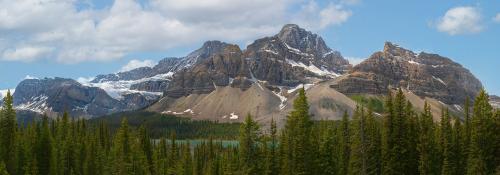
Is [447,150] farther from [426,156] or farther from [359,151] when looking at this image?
[359,151]

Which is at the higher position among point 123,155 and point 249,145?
point 249,145

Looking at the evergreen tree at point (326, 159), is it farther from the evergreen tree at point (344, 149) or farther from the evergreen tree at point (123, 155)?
the evergreen tree at point (123, 155)

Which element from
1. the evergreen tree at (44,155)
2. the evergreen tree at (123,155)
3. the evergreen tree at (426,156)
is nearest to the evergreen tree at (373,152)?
the evergreen tree at (426,156)

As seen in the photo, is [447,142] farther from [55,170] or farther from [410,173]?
[55,170]

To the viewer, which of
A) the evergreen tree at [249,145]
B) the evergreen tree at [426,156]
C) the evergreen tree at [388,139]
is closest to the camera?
the evergreen tree at [388,139]

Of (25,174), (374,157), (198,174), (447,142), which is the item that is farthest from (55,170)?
(447,142)

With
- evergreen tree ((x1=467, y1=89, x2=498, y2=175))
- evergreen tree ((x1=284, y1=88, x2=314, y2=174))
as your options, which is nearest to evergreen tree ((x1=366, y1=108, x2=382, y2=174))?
evergreen tree ((x1=284, y1=88, x2=314, y2=174))

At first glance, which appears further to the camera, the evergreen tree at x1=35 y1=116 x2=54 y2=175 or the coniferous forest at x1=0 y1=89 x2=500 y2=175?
the evergreen tree at x1=35 y1=116 x2=54 y2=175

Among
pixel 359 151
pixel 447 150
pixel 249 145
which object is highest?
pixel 249 145

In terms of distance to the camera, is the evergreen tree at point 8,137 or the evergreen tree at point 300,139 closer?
the evergreen tree at point 300,139

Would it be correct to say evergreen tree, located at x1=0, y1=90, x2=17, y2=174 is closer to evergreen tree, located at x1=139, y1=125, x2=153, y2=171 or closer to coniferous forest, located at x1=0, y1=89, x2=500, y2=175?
coniferous forest, located at x1=0, y1=89, x2=500, y2=175

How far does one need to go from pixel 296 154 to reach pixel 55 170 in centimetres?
4368

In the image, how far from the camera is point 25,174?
8656 centimetres

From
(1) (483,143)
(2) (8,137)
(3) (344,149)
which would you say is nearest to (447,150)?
(1) (483,143)
